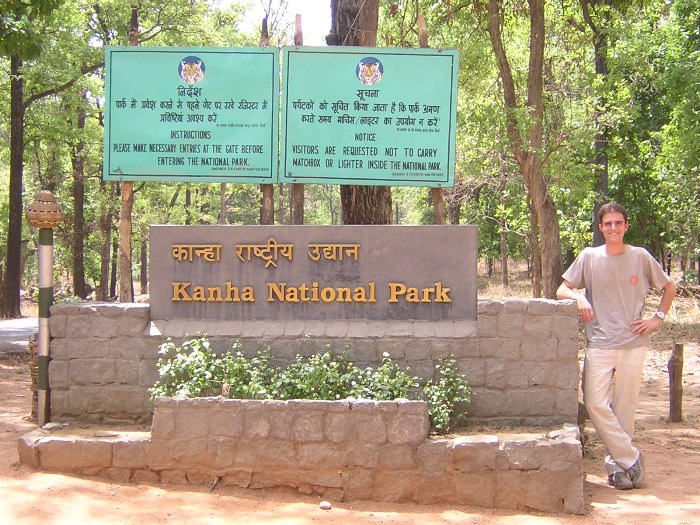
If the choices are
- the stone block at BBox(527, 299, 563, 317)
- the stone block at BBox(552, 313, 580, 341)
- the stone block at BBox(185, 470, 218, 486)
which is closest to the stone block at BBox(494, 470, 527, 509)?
the stone block at BBox(552, 313, 580, 341)

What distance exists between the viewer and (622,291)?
18.6 ft

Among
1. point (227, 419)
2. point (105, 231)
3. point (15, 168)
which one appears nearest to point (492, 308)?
point (227, 419)

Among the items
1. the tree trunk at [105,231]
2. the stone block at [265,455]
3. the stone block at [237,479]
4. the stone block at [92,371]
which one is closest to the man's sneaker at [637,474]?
the stone block at [265,455]

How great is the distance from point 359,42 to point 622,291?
13.9ft

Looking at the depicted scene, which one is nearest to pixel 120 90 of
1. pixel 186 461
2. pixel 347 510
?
pixel 186 461

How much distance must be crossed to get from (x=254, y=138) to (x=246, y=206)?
3805 centimetres

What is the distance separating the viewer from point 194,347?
5855 mm

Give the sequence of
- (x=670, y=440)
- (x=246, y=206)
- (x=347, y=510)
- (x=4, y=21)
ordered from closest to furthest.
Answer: (x=347, y=510), (x=670, y=440), (x=4, y=21), (x=246, y=206)

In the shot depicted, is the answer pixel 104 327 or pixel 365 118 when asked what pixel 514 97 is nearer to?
pixel 365 118

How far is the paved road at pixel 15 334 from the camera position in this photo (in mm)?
13492

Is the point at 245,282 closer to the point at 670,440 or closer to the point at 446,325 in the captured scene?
the point at 446,325

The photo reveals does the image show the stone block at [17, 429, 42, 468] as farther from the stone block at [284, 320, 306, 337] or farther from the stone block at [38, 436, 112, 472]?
the stone block at [284, 320, 306, 337]

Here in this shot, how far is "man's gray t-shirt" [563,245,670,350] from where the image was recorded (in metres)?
5.66

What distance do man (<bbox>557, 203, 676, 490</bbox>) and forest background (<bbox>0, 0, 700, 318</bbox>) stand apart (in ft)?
5.20
